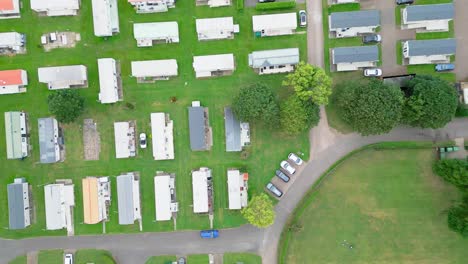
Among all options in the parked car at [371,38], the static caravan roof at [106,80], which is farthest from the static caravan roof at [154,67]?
the parked car at [371,38]

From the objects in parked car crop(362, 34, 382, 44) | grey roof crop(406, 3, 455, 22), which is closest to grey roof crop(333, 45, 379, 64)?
parked car crop(362, 34, 382, 44)

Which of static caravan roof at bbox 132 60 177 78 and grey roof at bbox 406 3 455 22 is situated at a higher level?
grey roof at bbox 406 3 455 22

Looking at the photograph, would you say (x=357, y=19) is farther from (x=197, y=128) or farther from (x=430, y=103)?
(x=197, y=128)

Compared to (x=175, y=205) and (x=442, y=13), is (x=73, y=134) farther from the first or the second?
(x=442, y=13)

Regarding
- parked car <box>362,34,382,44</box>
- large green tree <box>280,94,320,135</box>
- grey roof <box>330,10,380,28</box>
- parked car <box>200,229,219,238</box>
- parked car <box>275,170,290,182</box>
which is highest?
grey roof <box>330,10,380,28</box>

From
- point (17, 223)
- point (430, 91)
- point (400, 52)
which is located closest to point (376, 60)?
point (400, 52)

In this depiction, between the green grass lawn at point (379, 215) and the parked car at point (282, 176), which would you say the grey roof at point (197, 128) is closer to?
the parked car at point (282, 176)

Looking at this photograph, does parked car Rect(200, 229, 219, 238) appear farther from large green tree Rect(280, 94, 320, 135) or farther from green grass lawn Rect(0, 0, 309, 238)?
large green tree Rect(280, 94, 320, 135)
